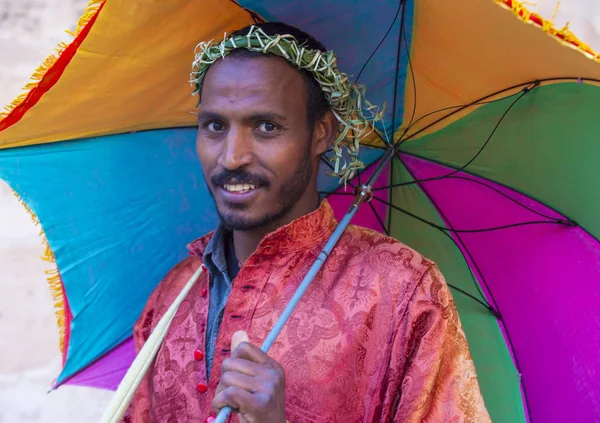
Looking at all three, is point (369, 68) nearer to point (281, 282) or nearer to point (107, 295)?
point (281, 282)

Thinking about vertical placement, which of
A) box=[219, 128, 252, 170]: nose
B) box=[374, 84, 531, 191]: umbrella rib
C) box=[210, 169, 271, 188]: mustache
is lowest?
box=[210, 169, 271, 188]: mustache

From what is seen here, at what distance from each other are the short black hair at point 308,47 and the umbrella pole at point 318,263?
25 centimetres

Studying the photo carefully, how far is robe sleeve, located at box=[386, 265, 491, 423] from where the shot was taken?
1.66 meters

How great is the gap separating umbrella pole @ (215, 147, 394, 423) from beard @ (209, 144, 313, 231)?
15 cm

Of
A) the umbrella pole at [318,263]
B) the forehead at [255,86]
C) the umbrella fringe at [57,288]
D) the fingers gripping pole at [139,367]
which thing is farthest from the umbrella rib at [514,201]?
the umbrella fringe at [57,288]

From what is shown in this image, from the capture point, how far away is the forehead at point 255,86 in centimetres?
A: 182

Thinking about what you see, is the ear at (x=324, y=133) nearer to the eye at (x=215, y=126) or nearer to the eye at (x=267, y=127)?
the eye at (x=267, y=127)

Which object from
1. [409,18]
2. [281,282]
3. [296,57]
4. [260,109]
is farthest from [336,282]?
[409,18]

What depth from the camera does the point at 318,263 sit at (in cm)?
175

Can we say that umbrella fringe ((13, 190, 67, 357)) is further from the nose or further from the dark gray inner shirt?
the nose

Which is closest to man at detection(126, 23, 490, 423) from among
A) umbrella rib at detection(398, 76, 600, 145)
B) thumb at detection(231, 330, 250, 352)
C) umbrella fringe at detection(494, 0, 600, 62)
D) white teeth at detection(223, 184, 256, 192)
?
white teeth at detection(223, 184, 256, 192)

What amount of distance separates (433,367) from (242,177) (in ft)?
2.26

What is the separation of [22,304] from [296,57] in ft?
7.84

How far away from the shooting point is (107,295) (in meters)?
2.23
